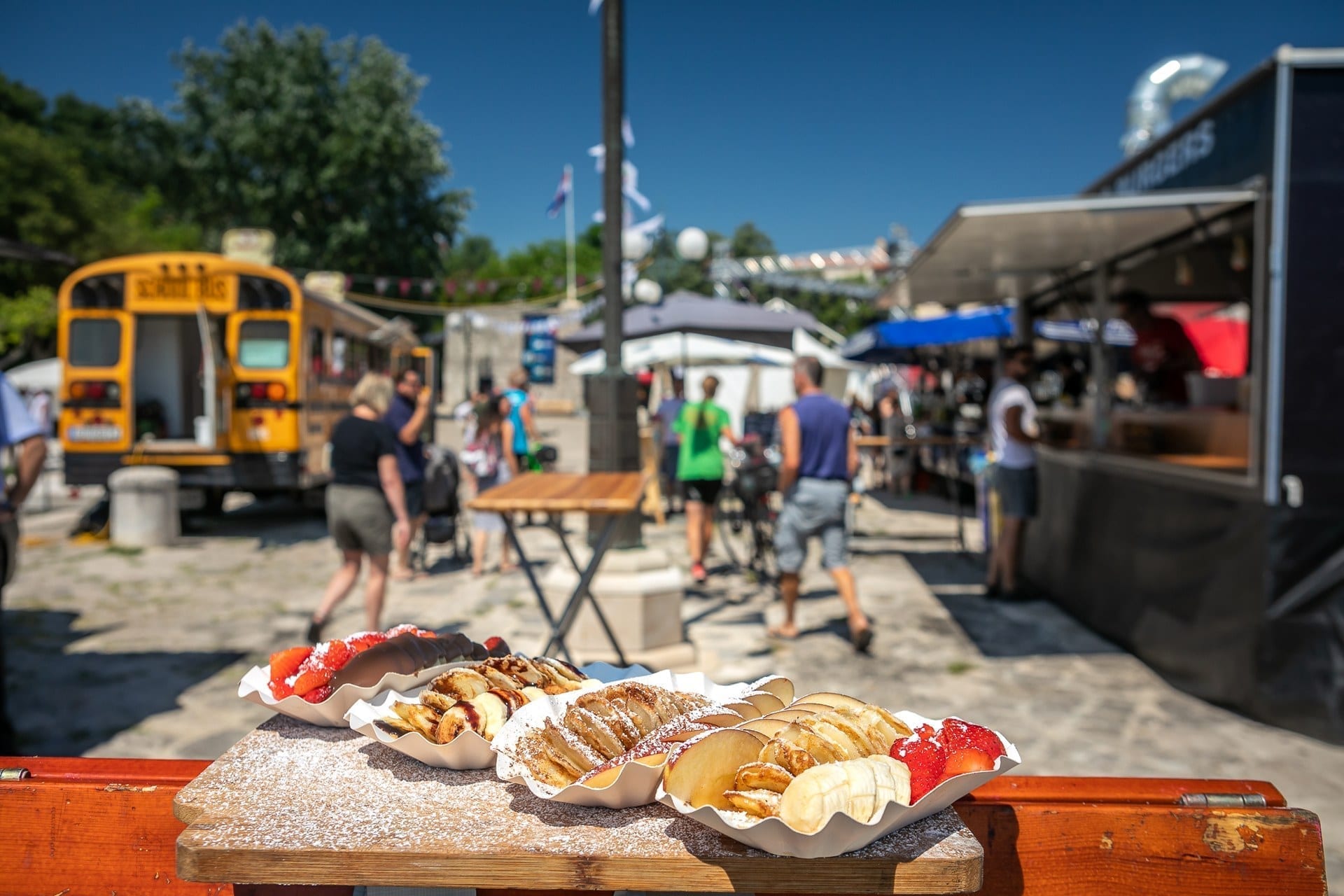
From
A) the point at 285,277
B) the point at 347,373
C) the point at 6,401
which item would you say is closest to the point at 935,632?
the point at 6,401

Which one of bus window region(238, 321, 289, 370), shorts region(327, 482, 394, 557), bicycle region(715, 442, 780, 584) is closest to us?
shorts region(327, 482, 394, 557)

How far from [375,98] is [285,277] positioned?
25.6 meters

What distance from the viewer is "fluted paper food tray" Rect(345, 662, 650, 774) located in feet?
4.16

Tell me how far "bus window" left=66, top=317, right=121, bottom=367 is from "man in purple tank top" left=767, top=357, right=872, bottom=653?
8.58 meters

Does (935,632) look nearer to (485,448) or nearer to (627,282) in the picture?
(485,448)

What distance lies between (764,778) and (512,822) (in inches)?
12.5

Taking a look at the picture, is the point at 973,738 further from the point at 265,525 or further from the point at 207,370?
the point at 265,525

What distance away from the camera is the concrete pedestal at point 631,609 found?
529cm

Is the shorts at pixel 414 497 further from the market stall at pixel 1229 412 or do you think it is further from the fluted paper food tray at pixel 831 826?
the fluted paper food tray at pixel 831 826

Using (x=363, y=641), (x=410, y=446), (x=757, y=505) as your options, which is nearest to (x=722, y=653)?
(x=757, y=505)

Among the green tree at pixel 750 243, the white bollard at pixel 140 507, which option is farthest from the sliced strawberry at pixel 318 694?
the green tree at pixel 750 243

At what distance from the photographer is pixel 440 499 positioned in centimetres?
830

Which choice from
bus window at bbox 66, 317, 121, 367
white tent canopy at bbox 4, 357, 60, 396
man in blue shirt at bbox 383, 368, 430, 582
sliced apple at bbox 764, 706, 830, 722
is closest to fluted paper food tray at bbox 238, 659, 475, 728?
sliced apple at bbox 764, 706, 830, 722

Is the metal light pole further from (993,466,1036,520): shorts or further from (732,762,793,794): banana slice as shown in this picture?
(732,762,793,794): banana slice
